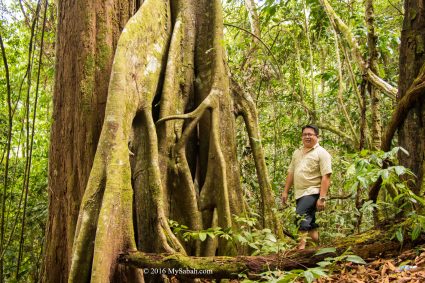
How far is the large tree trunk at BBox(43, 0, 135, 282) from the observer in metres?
3.65

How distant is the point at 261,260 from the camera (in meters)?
2.65

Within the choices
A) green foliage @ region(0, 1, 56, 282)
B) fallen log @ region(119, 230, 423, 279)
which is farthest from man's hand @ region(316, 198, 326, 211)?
green foliage @ region(0, 1, 56, 282)

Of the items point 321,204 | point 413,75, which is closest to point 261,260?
point 413,75

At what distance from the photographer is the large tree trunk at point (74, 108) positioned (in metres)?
3.65

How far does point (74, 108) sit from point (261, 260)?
2.19 m

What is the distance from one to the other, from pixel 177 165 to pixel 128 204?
105 cm

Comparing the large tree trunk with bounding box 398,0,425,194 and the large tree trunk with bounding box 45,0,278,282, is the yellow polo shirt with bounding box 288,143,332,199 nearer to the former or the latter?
the large tree trunk with bounding box 45,0,278,282

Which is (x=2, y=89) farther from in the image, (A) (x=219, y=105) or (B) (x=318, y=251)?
(B) (x=318, y=251)

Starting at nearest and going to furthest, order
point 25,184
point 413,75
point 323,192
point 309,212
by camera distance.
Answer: point 413,75, point 323,192, point 309,212, point 25,184

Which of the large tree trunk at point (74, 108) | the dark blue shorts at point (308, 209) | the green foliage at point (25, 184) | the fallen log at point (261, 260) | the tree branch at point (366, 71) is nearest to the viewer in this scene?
the fallen log at point (261, 260)

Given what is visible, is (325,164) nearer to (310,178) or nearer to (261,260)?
(310,178)

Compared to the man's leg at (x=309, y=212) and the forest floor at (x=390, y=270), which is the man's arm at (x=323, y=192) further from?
the forest floor at (x=390, y=270)

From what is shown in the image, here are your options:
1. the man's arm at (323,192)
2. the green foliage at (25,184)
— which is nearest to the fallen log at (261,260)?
the man's arm at (323,192)

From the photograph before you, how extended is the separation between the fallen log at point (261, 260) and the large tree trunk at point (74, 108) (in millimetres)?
1103
